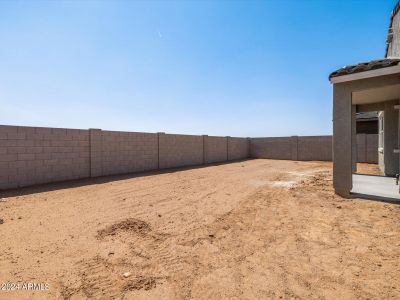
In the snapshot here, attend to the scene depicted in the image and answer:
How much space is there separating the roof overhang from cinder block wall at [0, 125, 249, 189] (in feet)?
27.8

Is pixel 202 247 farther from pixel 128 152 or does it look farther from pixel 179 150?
pixel 179 150

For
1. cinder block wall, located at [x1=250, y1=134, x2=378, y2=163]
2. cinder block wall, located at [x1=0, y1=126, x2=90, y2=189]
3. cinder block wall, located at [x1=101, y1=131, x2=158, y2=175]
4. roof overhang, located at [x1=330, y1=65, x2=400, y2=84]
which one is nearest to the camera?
roof overhang, located at [x1=330, y1=65, x2=400, y2=84]

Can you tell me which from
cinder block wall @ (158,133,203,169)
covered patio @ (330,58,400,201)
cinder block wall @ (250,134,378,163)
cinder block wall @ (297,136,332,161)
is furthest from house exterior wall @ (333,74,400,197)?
cinder block wall @ (297,136,332,161)

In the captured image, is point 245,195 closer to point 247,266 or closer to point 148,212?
point 148,212

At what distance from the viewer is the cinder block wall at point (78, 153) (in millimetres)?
6867

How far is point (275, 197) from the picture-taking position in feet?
20.0

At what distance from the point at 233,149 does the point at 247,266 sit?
17.1 meters

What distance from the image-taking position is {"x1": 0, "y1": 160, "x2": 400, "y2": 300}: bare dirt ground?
2.36m

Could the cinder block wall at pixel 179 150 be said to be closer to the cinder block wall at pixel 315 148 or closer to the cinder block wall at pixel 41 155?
the cinder block wall at pixel 41 155

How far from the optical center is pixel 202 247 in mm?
3279

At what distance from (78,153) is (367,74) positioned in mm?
9504

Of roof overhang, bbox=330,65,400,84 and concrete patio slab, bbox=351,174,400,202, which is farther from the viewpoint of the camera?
concrete patio slab, bbox=351,174,400,202

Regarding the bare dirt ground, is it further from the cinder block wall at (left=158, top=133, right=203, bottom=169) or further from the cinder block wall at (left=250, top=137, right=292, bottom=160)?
the cinder block wall at (left=250, top=137, right=292, bottom=160)

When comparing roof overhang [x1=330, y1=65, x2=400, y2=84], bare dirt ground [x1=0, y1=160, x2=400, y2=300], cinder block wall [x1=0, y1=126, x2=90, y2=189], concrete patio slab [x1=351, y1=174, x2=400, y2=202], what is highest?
roof overhang [x1=330, y1=65, x2=400, y2=84]
